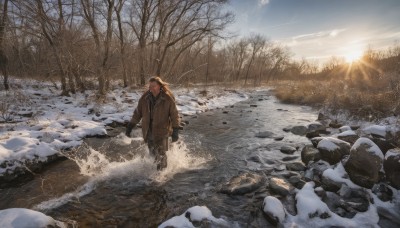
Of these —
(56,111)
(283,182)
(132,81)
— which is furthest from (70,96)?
(283,182)

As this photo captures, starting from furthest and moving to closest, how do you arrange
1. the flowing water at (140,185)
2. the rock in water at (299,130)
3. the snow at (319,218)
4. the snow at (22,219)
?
the rock in water at (299,130) → the flowing water at (140,185) → the snow at (319,218) → the snow at (22,219)

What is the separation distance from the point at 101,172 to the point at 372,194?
5.71m

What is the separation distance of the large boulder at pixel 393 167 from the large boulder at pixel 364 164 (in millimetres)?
117

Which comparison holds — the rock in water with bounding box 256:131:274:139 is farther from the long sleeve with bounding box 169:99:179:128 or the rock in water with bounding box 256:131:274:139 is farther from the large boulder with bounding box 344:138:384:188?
the long sleeve with bounding box 169:99:179:128

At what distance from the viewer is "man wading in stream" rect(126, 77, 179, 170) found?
16.8ft

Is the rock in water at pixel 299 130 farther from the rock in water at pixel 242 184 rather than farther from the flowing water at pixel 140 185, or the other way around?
the rock in water at pixel 242 184

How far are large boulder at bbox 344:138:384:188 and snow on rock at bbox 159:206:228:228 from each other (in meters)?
3.00

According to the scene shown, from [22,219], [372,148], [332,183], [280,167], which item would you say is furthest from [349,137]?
[22,219]

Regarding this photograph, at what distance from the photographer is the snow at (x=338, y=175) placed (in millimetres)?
5107

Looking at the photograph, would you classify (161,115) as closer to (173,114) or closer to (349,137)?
(173,114)

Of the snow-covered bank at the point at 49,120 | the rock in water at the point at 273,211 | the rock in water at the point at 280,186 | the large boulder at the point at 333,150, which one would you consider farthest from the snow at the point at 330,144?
the snow-covered bank at the point at 49,120

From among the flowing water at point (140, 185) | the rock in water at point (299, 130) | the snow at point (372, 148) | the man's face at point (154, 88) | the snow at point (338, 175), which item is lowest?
the flowing water at point (140, 185)

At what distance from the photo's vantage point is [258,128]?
37.2ft

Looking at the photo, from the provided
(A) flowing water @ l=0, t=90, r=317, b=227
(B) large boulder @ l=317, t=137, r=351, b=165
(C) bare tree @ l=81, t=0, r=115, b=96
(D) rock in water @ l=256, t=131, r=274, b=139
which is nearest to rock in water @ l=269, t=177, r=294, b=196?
(A) flowing water @ l=0, t=90, r=317, b=227
